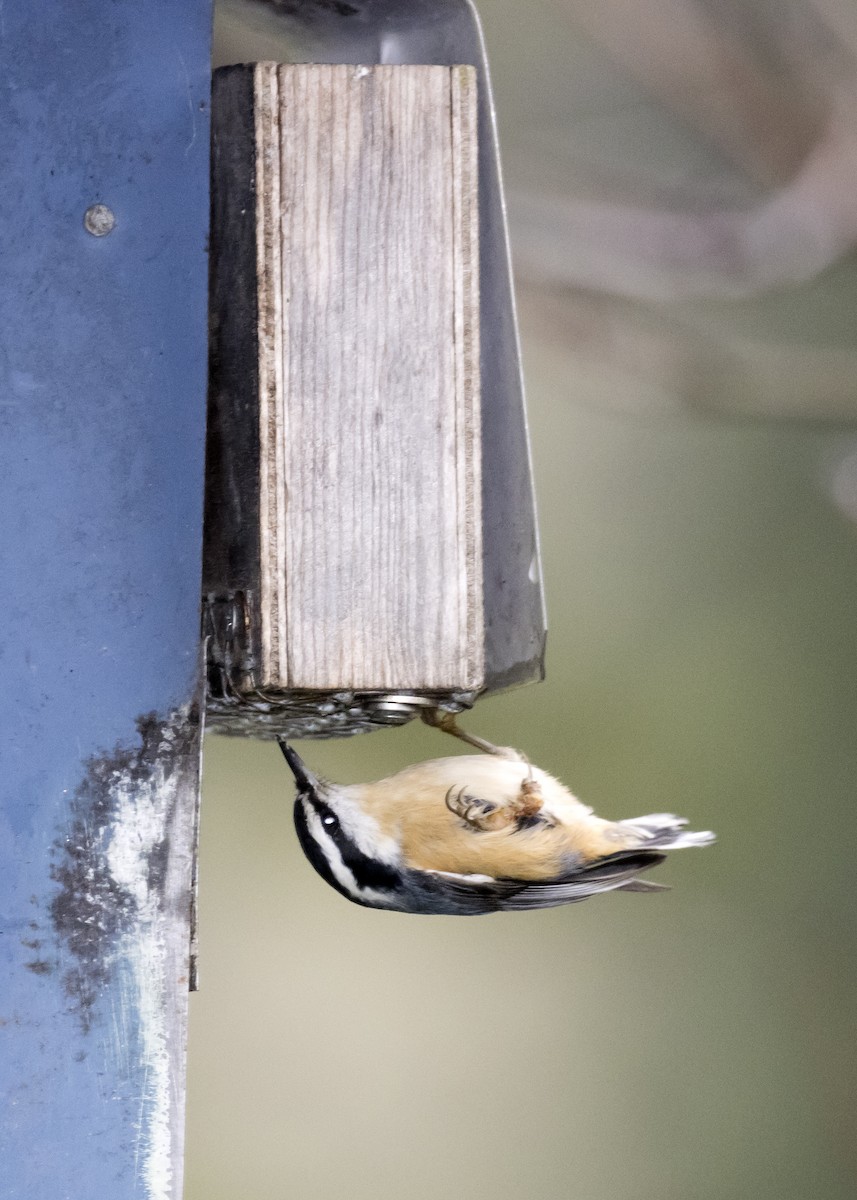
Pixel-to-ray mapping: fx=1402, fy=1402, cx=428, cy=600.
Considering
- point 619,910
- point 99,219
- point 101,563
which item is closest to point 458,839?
point 101,563

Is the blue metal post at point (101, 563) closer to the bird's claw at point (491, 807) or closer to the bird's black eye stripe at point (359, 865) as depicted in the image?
the bird's black eye stripe at point (359, 865)

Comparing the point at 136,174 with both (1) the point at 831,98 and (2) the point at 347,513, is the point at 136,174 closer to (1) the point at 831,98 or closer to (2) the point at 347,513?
(2) the point at 347,513

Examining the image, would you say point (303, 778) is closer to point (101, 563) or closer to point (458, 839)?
point (458, 839)

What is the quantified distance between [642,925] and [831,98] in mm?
2253

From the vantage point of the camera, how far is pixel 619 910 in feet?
11.8

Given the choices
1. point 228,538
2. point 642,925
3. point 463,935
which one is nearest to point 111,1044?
point 228,538

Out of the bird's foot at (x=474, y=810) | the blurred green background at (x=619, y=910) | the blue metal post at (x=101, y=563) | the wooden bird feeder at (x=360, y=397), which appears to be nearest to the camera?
the wooden bird feeder at (x=360, y=397)

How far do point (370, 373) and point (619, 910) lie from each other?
7.97 ft

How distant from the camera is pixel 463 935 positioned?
3.43m

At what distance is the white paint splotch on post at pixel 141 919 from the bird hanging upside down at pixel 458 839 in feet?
0.85

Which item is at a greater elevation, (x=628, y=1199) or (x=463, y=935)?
(x=463, y=935)

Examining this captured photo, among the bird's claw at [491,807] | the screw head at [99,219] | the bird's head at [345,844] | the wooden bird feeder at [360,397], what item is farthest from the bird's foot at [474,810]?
the screw head at [99,219]

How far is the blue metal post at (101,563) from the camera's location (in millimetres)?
1553

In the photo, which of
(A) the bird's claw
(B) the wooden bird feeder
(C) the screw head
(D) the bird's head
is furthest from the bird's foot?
(C) the screw head
